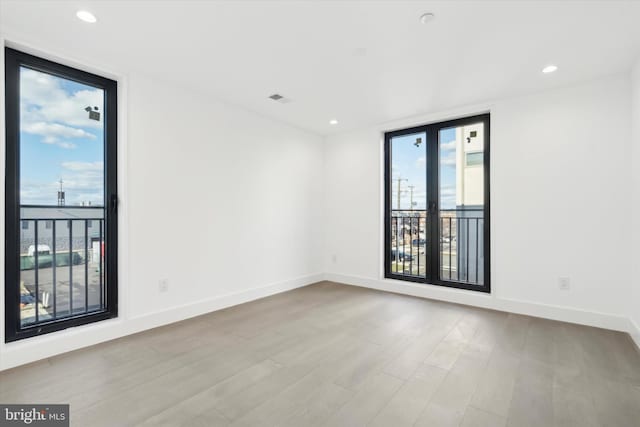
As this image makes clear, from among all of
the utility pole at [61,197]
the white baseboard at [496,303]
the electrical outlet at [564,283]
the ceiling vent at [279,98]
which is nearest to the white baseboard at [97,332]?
the utility pole at [61,197]

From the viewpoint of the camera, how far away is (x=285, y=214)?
4426 millimetres

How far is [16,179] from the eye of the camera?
228cm

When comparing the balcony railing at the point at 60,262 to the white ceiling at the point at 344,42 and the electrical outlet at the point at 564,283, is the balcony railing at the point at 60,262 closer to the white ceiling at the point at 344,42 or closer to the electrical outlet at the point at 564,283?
the white ceiling at the point at 344,42

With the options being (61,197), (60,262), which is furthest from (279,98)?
(60,262)

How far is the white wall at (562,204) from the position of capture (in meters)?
2.88

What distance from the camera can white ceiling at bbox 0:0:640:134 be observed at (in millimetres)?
1969

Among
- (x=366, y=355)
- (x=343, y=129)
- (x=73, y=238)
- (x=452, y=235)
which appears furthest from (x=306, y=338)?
(x=343, y=129)

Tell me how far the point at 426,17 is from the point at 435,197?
2488 mm

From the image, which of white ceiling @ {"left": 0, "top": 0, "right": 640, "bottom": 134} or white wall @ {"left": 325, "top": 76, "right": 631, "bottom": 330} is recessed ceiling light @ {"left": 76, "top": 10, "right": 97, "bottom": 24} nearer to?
white ceiling @ {"left": 0, "top": 0, "right": 640, "bottom": 134}

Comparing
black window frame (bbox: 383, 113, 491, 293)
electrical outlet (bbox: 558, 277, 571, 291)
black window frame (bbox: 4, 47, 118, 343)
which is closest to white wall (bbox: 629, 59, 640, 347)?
electrical outlet (bbox: 558, 277, 571, 291)

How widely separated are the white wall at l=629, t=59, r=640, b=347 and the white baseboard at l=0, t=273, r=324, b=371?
12.5 ft

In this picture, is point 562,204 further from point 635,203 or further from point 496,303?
point 496,303

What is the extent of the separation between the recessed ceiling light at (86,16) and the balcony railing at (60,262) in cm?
149

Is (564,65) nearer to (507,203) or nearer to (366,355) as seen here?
(507,203)
